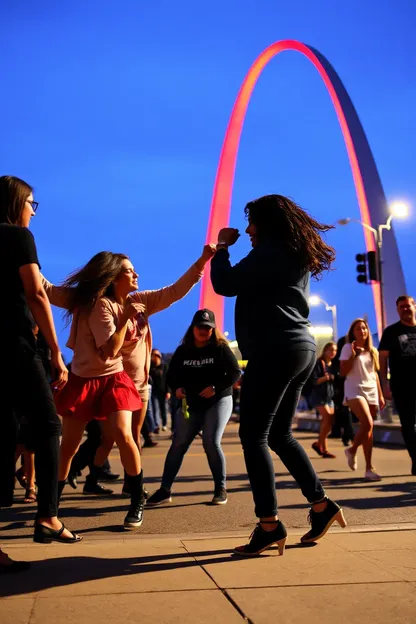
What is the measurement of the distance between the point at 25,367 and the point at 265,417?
4.04ft

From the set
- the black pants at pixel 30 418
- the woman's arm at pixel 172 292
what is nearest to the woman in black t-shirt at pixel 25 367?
the black pants at pixel 30 418

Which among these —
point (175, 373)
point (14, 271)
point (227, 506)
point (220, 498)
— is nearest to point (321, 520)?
point (14, 271)

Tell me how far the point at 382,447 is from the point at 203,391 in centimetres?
731

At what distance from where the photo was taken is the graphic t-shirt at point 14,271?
13.6 feet

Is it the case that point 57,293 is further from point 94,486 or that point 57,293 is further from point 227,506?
point 94,486

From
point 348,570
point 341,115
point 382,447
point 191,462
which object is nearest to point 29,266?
point 348,570

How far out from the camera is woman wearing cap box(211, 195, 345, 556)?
4.35 metres

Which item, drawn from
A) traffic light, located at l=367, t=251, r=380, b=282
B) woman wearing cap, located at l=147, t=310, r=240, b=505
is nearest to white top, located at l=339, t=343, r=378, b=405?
woman wearing cap, located at l=147, t=310, r=240, b=505

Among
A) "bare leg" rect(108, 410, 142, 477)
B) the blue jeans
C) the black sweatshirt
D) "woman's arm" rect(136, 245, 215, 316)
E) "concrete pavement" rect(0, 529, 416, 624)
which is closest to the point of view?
"concrete pavement" rect(0, 529, 416, 624)

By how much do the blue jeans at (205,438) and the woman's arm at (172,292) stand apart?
1.63 meters

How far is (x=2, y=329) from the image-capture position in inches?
162

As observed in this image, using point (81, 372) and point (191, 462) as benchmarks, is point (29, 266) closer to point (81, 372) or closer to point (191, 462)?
point (81, 372)

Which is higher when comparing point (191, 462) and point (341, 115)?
point (341, 115)

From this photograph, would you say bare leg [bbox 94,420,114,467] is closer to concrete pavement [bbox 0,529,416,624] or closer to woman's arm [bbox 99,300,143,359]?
woman's arm [bbox 99,300,143,359]
